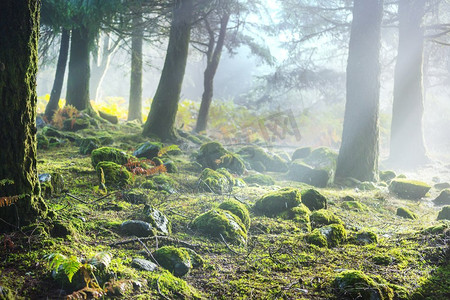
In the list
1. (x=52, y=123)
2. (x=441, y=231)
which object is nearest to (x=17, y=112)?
(x=441, y=231)

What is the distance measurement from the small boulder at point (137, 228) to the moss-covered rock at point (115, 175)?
146 centimetres

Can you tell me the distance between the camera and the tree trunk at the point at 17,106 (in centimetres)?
226

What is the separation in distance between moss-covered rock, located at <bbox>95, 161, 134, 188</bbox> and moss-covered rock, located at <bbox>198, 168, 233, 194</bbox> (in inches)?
42.5

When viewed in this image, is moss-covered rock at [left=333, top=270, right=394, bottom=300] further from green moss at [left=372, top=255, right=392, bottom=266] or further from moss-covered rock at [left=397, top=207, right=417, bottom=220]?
moss-covered rock at [left=397, top=207, right=417, bottom=220]

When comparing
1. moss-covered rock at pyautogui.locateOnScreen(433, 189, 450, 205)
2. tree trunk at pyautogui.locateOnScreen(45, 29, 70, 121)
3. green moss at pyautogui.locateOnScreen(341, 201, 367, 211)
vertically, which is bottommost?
moss-covered rock at pyautogui.locateOnScreen(433, 189, 450, 205)

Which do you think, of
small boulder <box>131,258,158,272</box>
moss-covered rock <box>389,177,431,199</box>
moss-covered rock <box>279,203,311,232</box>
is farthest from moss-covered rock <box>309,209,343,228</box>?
moss-covered rock <box>389,177,431,199</box>

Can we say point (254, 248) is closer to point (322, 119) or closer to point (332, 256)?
point (332, 256)

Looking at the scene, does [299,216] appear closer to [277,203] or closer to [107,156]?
[277,203]

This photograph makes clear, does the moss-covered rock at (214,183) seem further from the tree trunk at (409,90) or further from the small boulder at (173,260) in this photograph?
the tree trunk at (409,90)

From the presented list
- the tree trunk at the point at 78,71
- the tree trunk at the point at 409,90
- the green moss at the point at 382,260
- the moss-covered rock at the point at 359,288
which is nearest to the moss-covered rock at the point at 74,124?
the tree trunk at the point at 78,71

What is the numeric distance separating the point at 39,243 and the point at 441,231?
12.1 ft

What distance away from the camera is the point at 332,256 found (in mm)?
3107

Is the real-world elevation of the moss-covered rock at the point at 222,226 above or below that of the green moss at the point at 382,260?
above

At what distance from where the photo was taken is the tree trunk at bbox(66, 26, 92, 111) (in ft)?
32.7
